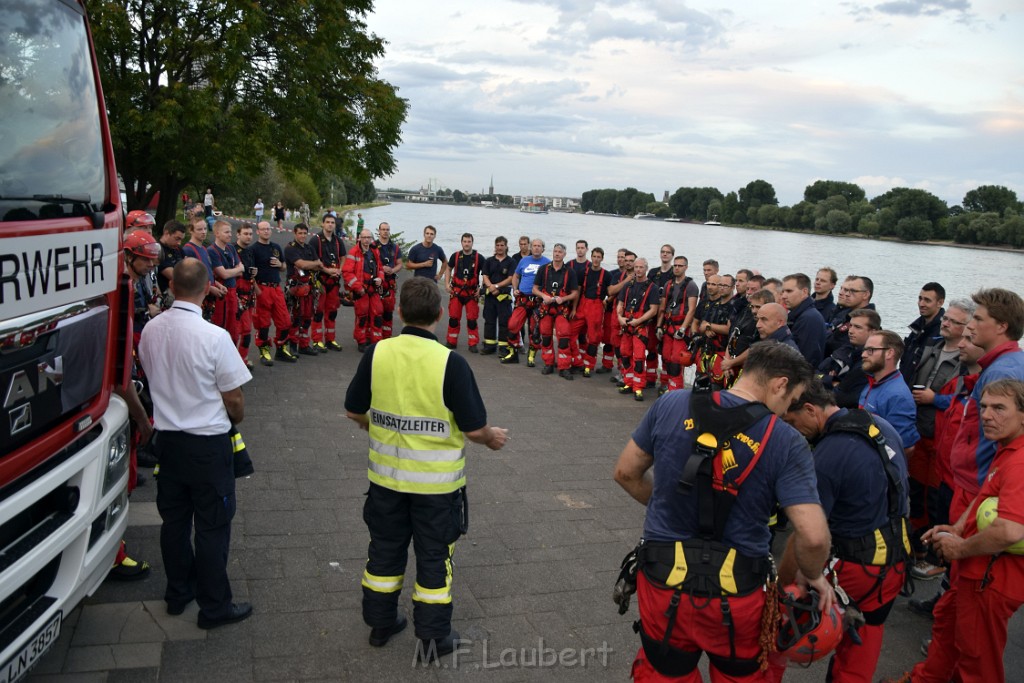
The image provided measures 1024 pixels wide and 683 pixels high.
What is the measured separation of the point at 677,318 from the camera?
998 cm

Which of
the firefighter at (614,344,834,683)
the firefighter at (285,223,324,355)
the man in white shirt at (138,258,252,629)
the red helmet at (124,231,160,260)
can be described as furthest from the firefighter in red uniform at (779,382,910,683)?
the firefighter at (285,223,324,355)

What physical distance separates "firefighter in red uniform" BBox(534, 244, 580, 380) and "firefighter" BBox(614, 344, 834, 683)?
821cm

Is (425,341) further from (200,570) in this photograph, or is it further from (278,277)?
(278,277)

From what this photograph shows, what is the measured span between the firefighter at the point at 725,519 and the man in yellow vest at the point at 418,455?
1.16 meters

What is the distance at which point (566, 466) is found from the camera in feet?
23.0

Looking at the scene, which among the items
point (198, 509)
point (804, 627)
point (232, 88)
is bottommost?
point (198, 509)

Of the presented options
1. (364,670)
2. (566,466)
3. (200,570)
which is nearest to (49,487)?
(200,570)

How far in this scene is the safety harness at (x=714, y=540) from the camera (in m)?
2.62

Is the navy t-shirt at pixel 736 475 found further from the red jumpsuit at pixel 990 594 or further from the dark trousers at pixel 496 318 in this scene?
the dark trousers at pixel 496 318

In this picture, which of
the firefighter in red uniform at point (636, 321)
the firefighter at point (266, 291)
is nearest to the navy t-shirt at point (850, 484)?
the firefighter in red uniform at point (636, 321)

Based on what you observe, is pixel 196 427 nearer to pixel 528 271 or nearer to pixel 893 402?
pixel 893 402

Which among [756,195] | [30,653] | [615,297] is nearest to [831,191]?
[756,195]

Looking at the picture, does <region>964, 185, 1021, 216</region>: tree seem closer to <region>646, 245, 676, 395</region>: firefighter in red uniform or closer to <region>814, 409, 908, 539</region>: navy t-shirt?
<region>646, 245, 676, 395</region>: firefighter in red uniform

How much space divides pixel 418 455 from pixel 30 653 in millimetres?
1746
